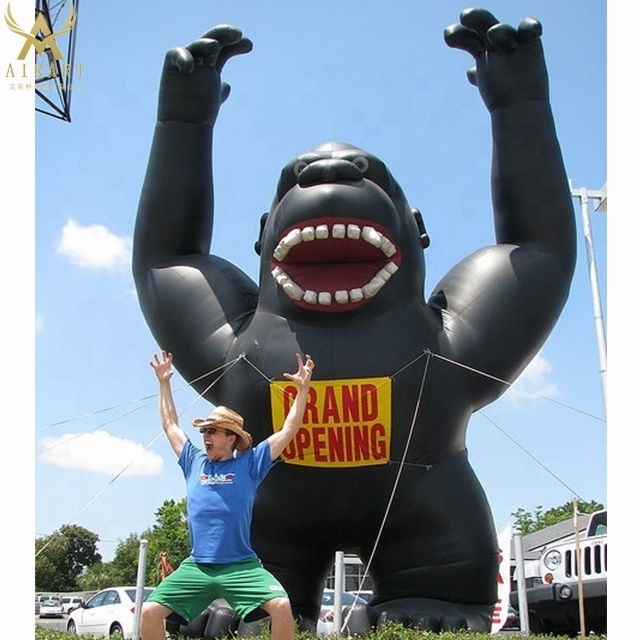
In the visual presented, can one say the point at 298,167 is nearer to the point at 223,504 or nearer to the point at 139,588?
the point at 223,504

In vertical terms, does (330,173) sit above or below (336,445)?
above

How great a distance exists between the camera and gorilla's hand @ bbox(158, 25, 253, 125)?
5383mm

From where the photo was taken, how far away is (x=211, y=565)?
304cm

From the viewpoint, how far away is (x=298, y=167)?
514cm

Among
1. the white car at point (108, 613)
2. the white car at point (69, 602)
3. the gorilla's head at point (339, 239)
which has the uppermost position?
the gorilla's head at point (339, 239)

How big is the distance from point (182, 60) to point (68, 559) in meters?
45.2

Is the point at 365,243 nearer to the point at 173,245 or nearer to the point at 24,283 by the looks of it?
the point at 173,245

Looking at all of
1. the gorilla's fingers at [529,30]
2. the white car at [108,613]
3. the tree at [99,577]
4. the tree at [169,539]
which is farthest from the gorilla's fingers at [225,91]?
the tree at [99,577]

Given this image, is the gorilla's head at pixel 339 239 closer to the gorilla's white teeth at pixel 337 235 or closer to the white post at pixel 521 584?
the gorilla's white teeth at pixel 337 235

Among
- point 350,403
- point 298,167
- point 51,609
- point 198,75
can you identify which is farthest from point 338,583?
point 51,609

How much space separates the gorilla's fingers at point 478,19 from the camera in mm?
5215
